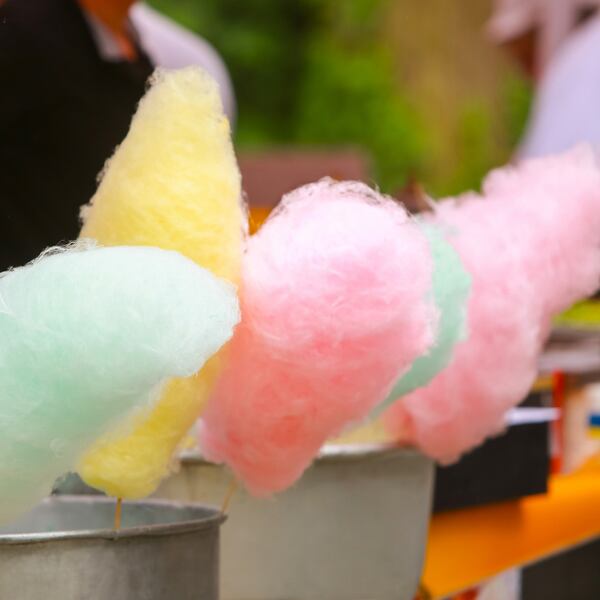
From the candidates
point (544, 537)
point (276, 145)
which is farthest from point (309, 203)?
point (276, 145)

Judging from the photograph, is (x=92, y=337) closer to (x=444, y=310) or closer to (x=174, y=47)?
(x=444, y=310)

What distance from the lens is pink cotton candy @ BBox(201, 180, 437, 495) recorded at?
84cm

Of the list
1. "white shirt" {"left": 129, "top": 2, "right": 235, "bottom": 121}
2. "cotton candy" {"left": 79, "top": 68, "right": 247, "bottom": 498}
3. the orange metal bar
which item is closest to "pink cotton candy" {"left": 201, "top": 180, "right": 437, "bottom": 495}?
"cotton candy" {"left": 79, "top": 68, "right": 247, "bottom": 498}

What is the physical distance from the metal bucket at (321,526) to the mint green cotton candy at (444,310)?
0.28 feet

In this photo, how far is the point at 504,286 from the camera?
1137mm

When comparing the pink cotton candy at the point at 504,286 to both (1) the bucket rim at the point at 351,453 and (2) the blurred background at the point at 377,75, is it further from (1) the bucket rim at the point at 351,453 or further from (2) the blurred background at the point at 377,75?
(2) the blurred background at the point at 377,75

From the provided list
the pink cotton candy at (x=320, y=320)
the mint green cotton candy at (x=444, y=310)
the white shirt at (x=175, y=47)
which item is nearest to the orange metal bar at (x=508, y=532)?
the mint green cotton candy at (x=444, y=310)

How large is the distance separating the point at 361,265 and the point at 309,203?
7cm

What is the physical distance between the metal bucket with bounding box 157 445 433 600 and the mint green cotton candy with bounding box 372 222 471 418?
0.28 feet

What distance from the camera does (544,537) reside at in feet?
5.13

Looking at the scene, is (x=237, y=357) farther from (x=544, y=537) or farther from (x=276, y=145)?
(x=276, y=145)

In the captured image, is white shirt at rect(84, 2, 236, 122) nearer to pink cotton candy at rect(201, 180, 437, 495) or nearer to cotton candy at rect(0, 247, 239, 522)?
pink cotton candy at rect(201, 180, 437, 495)

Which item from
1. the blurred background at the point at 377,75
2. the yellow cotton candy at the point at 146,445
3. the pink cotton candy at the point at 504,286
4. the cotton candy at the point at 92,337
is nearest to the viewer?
the cotton candy at the point at 92,337

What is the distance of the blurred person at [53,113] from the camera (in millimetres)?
1396
